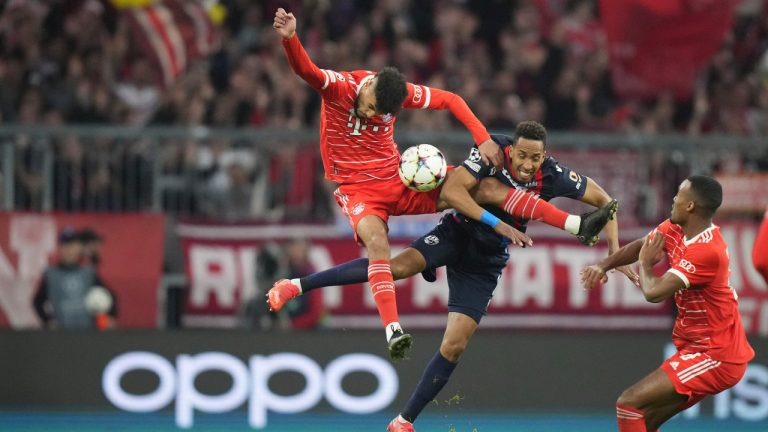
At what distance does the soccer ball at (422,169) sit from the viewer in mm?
9984

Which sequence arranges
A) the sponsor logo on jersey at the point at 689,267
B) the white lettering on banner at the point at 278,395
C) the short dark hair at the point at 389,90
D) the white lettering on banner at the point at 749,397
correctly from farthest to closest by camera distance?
the white lettering on banner at the point at 749,397 → the white lettering on banner at the point at 278,395 → the short dark hair at the point at 389,90 → the sponsor logo on jersey at the point at 689,267

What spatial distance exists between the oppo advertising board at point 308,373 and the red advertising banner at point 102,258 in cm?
73

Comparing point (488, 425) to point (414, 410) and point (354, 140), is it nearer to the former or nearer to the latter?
point (414, 410)

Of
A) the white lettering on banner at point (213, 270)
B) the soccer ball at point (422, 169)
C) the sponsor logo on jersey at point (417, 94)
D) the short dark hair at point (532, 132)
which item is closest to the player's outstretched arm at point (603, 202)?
the short dark hair at point (532, 132)

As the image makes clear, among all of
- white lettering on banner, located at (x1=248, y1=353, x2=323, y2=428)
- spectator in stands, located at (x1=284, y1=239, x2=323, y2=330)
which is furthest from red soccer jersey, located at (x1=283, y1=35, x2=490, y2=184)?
spectator in stands, located at (x1=284, y1=239, x2=323, y2=330)

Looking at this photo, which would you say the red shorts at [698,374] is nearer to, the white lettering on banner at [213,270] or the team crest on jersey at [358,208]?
the team crest on jersey at [358,208]

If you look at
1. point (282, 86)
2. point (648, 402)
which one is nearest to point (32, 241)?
point (282, 86)

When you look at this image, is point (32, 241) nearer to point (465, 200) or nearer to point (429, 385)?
point (429, 385)

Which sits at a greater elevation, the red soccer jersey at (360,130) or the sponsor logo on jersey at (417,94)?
the sponsor logo on jersey at (417,94)

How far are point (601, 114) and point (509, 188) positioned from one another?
7330mm

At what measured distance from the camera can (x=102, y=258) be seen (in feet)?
47.6

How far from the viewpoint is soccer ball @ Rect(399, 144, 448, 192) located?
998cm

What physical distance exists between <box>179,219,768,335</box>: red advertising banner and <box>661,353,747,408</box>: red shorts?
20.1 ft

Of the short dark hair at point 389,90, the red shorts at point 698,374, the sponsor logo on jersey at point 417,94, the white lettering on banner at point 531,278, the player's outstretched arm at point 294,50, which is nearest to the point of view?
the red shorts at point 698,374
